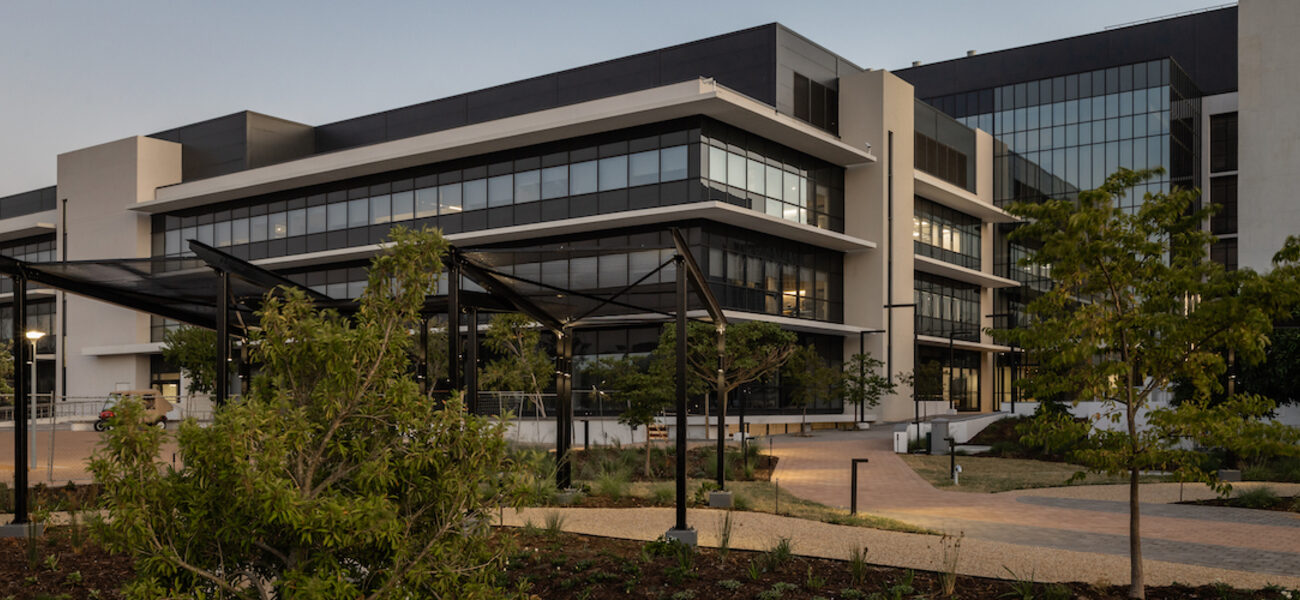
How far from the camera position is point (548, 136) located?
44.7m

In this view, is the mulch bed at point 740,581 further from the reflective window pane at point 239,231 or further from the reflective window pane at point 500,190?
the reflective window pane at point 239,231

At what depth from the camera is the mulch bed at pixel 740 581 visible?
9.37 metres

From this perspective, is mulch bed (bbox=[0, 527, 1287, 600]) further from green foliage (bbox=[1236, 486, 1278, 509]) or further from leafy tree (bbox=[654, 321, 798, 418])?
leafy tree (bbox=[654, 321, 798, 418])

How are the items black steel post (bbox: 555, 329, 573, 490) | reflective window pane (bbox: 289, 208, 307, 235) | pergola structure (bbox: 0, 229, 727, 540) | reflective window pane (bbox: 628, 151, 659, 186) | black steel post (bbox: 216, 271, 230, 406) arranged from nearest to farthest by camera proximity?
1. black steel post (bbox: 216, 271, 230, 406)
2. pergola structure (bbox: 0, 229, 727, 540)
3. black steel post (bbox: 555, 329, 573, 490)
4. reflective window pane (bbox: 628, 151, 659, 186)
5. reflective window pane (bbox: 289, 208, 307, 235)

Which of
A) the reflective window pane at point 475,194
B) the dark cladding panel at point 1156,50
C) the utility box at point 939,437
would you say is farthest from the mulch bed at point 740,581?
the dark cladding panel at point 1156,50

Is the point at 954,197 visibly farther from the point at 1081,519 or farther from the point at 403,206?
the point at 1081,519

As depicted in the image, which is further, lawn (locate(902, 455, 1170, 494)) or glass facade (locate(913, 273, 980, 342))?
glass facade (locate(913, 273, 980, 342))

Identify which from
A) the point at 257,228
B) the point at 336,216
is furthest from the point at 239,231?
the point at 336,216

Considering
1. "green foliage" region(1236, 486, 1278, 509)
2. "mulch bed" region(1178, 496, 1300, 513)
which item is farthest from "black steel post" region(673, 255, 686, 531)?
"green foliage" region(1236, 486, 1278, 509)

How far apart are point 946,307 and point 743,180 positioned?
845 inches

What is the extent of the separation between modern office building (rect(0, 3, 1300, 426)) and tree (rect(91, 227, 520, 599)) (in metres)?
29.4

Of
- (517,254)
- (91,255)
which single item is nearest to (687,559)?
(517,254)

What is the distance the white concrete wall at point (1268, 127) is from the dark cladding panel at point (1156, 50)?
30515 mm

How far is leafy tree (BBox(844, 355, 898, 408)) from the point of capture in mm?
47594
